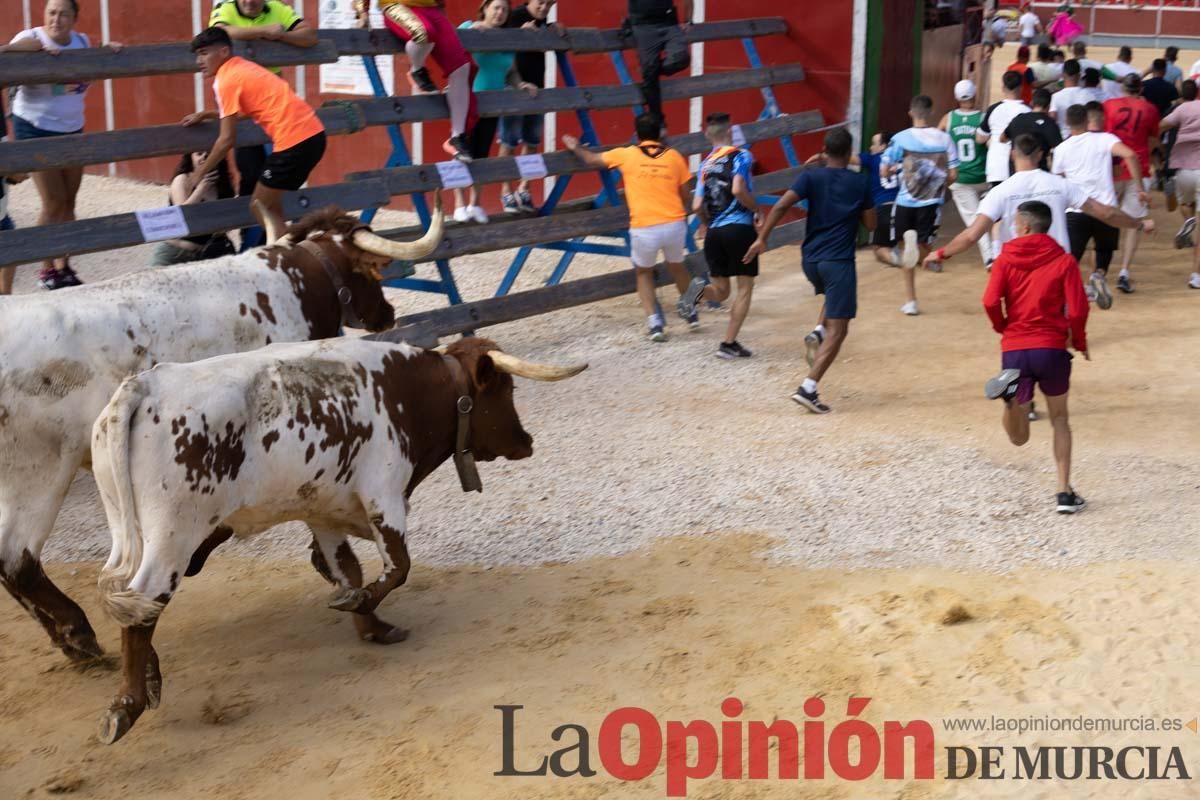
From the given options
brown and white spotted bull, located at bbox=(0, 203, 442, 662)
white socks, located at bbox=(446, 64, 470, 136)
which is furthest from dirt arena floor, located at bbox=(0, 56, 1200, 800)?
white socks, located at bbox=(446, 64, 470, 136)

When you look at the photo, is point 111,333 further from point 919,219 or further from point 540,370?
point 919,219

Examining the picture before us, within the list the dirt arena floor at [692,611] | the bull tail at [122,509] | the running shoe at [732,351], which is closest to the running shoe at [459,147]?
the dirt arena floor at [692,611]

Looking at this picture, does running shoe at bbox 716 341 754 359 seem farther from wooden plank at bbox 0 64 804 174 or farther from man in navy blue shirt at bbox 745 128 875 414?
wooden plank at bbox 0 64 804 174

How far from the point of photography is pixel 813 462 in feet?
27.3

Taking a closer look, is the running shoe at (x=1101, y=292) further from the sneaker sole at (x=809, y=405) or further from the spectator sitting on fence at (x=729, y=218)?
the sneaker sole at (x=809, y=405)

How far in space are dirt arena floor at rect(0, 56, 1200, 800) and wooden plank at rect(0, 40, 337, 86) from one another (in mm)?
2424

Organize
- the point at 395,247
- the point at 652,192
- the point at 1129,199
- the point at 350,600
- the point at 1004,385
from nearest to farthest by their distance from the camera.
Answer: the point at 350,600 < the point at 395,247 < the point at 1004,385 < the point at 652,192 < the point at 1129,199

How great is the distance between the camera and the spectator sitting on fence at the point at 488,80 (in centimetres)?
1116

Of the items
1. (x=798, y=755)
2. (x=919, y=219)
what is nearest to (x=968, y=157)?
(x=919, y=219)

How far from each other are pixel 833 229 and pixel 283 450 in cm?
491

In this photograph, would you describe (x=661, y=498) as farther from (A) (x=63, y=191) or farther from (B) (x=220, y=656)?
(A) (x=63, y=191)

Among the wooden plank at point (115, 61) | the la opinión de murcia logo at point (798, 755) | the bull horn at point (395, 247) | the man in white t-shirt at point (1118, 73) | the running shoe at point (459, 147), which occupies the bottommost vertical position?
the la opinión de murcia logo at point (798, 755)

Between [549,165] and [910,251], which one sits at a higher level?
[549,165]

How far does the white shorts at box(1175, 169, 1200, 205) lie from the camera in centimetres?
1316
